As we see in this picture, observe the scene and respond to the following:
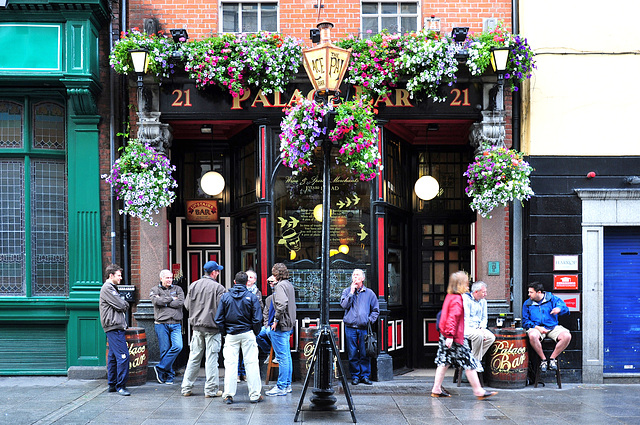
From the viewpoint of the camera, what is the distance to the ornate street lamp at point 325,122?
773cm

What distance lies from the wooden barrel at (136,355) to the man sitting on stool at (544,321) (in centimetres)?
592

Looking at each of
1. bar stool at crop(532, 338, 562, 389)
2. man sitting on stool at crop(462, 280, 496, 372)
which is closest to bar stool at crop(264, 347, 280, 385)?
man sitting on stool at crop(462, 280, 496, 372)

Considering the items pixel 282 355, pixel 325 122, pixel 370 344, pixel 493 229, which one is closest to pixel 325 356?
pixel 282 355

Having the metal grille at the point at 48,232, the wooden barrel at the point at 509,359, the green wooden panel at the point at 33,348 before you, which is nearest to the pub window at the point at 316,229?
the wooden barrel at the point at 509,359

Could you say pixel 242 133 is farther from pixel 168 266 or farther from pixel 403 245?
pixel 403 245

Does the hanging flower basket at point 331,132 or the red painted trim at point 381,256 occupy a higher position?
the hanging flower basket at point 331,132

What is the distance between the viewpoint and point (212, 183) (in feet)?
37.0

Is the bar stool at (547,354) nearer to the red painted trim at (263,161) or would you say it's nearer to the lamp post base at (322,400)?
the lamp post base at (322,400)

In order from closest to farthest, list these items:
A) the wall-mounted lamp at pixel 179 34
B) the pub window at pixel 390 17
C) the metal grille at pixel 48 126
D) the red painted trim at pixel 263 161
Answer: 1. the wall-mounted lamp at pixel 179 34
2. the red painted trim at pixel 263 161
3. the metal grille at pixel 48 126
4. the pub window at pixel 390 17

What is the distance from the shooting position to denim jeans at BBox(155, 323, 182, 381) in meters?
9.99

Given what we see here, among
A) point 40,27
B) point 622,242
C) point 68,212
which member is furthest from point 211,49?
point 622,242

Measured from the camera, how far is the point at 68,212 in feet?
34.9

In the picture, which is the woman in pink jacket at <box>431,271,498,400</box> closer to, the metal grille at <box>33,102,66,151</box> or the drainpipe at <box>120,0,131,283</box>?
the drainpipe at <box>120,0,131,283</box>

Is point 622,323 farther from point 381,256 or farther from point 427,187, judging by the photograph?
point 381,256
